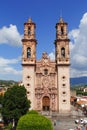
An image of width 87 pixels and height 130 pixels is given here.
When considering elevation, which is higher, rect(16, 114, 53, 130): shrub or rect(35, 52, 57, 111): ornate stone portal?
rect(35, 52, 57, 111): ornate stone portal

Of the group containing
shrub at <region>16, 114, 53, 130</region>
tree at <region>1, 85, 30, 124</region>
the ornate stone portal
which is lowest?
shrub at <region>16, 114, 53, 130</region>

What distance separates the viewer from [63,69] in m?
57.5

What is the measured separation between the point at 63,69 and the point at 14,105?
17901 mm

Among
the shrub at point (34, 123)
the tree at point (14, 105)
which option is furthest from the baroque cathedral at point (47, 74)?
the shrub at point (34, 123)

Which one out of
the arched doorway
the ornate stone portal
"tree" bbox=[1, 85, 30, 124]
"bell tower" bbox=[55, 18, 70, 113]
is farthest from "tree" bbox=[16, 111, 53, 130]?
A: the arched doorway

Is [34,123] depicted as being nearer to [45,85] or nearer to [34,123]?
[34,123]

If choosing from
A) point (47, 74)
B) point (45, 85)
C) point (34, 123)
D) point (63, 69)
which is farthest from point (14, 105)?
point (63, 69)

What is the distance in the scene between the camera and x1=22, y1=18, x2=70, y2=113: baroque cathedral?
5738 centimetres

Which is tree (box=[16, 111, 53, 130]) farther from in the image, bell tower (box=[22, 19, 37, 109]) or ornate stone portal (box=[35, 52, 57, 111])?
ornate stone portal (box=[35, 52, 57, 111])

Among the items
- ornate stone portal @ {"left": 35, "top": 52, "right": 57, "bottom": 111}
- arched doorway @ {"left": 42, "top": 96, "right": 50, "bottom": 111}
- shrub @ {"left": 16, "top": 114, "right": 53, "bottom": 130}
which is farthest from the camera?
arched doorway @ {"left": 42, "top": 96, "right": 50, "bottom": 111}

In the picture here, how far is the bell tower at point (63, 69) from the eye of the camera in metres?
57.1

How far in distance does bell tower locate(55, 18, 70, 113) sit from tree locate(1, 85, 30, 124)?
48.7 feet

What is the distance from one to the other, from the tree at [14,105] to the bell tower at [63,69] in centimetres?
1485

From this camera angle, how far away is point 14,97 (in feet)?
139
